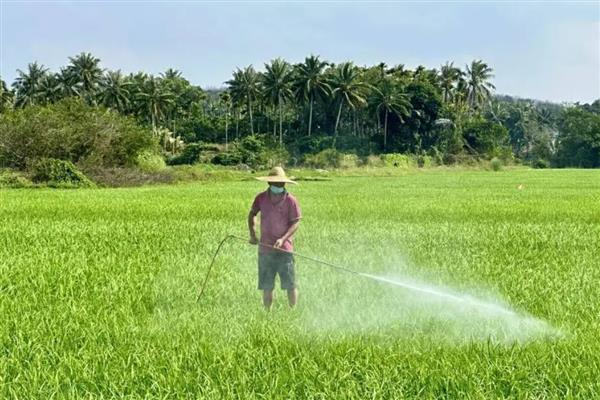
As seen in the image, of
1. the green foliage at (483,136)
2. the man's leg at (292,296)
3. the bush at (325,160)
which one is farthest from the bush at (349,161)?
the man's leg at (292,296)

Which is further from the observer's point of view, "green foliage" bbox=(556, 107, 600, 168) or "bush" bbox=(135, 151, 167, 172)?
"green foliage" bbox=(556, 107, 600, 168)

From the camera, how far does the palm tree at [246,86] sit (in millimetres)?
59125

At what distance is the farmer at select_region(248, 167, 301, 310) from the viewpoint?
14.8 feet

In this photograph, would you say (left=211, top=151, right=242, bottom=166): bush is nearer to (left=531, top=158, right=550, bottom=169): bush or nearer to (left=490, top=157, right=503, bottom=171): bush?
(left=490, top=157, right=503, bottom=171): bush

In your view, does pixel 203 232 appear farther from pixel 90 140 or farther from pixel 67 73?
pixel 67 73

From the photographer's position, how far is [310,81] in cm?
5712

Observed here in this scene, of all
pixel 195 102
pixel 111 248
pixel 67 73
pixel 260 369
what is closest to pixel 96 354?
pixel 260 369

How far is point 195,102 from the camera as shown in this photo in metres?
69.7

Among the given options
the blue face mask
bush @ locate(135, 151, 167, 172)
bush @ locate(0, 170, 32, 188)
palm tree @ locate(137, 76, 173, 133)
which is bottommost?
bush @ locate(0, 170, 32, 188)

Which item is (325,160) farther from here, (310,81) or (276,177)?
(276,177)

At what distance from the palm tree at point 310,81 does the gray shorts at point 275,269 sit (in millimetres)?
53106

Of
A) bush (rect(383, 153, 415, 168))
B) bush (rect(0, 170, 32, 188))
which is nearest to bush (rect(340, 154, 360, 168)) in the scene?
bush (rect(383, 153, 415, 168))

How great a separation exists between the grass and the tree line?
157ft

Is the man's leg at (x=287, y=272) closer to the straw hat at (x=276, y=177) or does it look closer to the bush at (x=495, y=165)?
the straw hat at (x=276, y=177)
